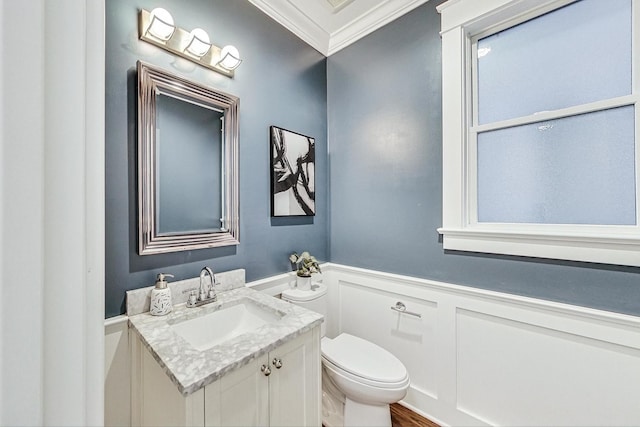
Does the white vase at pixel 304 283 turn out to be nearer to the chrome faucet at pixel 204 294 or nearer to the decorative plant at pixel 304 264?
the decorative plant at pixel 304 264

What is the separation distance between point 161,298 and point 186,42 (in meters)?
1.20

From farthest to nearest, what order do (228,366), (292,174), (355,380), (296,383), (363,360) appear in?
(292,174) < (363,360) < (355,380) < (296,383) < (228,366)

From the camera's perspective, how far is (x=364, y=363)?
1.41 m

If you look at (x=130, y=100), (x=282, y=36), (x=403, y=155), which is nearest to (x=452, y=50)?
(x=403, y=155)

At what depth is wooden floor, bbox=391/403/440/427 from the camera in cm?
151

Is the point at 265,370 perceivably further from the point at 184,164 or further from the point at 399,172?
the point at 399,172

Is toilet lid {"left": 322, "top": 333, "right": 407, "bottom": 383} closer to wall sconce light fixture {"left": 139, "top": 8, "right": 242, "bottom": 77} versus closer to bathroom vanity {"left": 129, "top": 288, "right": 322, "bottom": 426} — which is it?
bathroom vanity {"left": 129, "top": 288, "right": 322, "bottom": 426}

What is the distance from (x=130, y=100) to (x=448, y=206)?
5.40 feet

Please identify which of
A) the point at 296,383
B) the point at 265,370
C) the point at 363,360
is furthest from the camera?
the point at 363,360

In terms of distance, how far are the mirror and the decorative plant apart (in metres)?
0.45

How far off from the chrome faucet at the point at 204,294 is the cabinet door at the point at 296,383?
1.61 ft

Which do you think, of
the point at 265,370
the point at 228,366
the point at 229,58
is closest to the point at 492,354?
the point at 265,370

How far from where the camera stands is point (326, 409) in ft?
5.06

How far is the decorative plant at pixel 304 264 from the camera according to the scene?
1684mm
